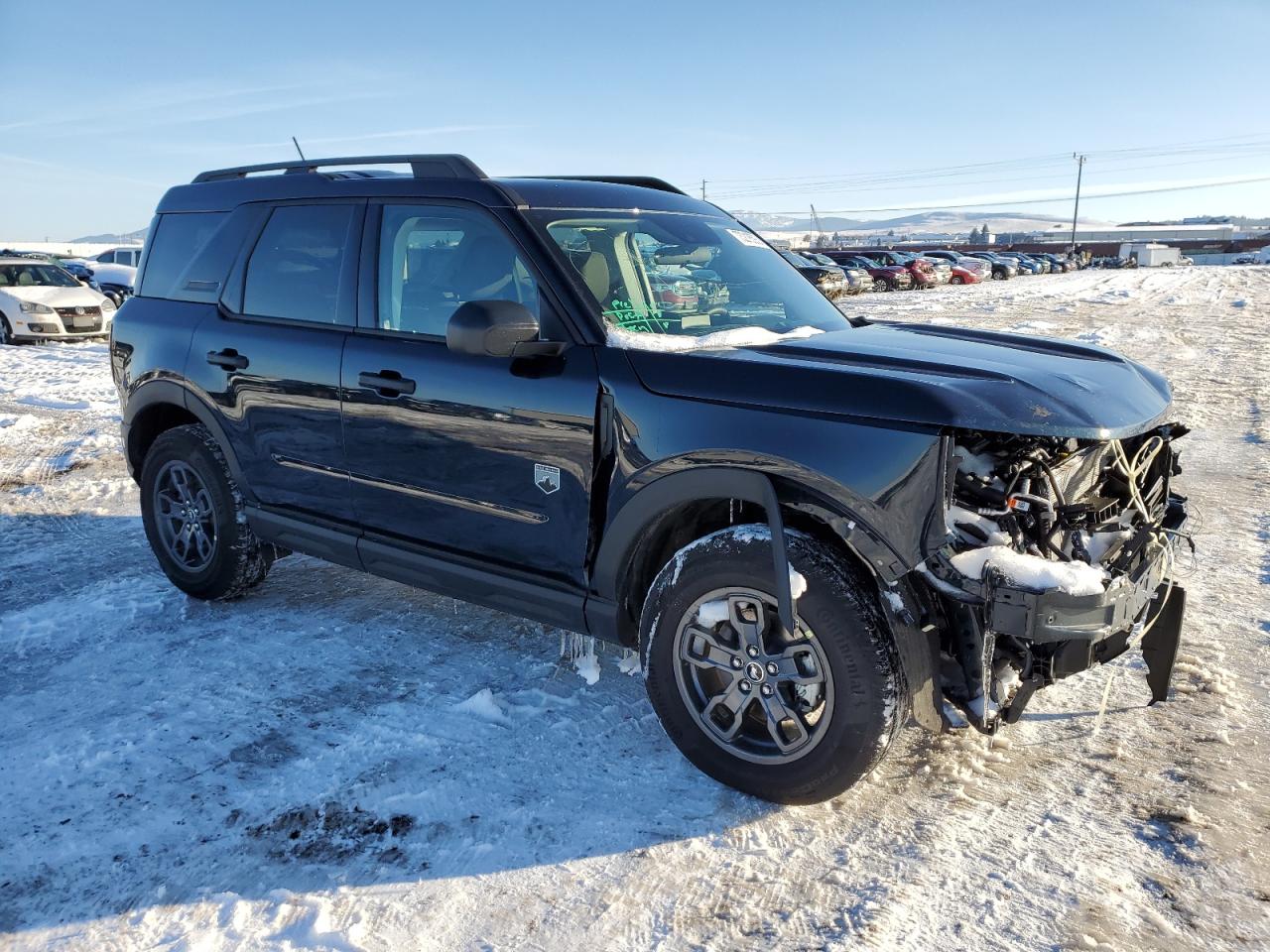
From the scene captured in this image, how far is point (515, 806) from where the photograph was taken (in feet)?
9.77

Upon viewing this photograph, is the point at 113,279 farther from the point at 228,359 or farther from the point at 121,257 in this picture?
the point at 228,359

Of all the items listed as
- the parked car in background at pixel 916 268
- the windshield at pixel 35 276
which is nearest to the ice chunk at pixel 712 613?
the windshield at pixel 35 276

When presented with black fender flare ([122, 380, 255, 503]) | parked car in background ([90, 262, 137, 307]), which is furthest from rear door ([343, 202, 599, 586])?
parked car in background ([90, 262, 137, 307])

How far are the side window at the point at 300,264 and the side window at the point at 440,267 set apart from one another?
0.27 m

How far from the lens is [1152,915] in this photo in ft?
8.05

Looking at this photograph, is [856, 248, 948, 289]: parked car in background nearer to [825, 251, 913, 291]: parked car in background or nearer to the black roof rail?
[825, 251, 913, 291]: parked car in background

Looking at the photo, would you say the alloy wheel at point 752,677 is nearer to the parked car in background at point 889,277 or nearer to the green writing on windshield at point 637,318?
the green writing on windshield at point 637,318

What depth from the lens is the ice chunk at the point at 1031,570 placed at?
8.34ft

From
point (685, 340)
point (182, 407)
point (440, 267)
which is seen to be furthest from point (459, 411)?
point (182, 407)

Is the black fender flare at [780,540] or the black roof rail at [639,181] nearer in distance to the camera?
the black fender flare at [780,540]

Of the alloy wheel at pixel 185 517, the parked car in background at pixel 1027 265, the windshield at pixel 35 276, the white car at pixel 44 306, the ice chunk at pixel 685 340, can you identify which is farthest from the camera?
the parked car in background at pixel 1027 265

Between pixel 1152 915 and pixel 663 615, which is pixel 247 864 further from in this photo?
pixel 1152 915

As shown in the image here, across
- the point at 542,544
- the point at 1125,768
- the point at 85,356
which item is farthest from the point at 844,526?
the point at 85,356

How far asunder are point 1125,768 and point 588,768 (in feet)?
5.81
